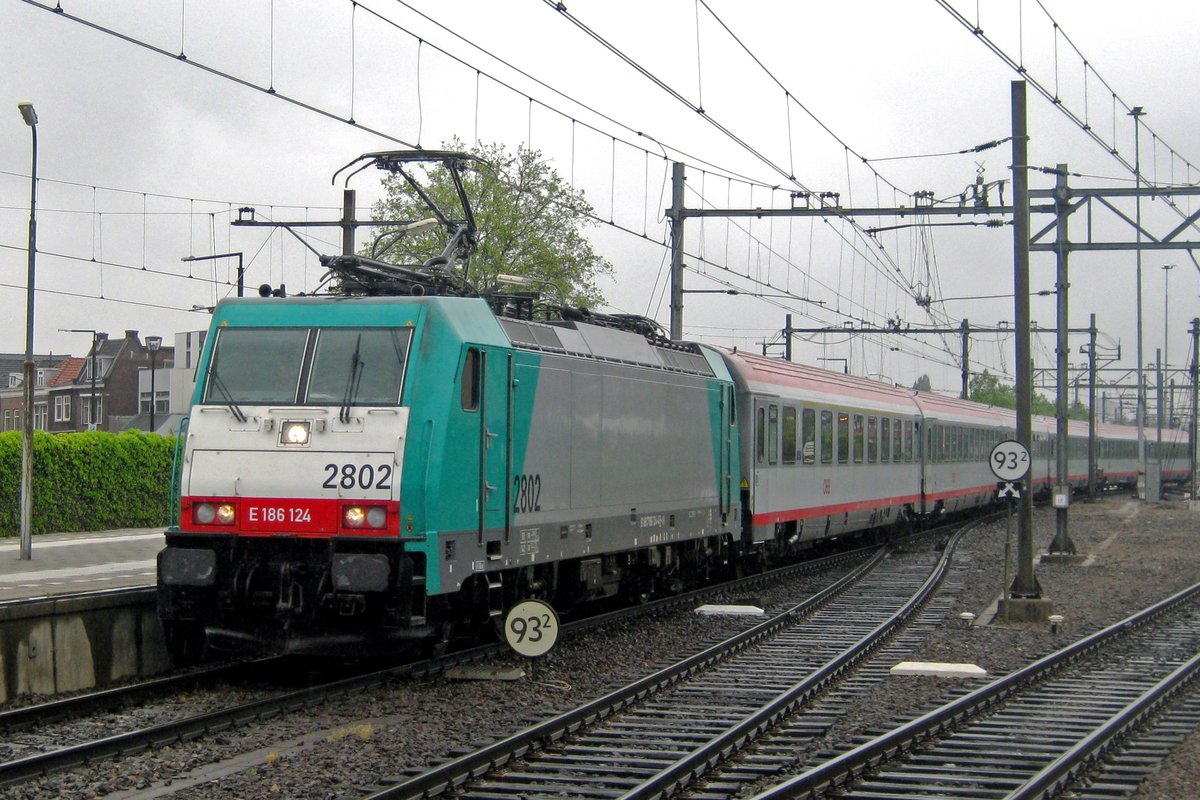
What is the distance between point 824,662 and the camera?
13.6 meters

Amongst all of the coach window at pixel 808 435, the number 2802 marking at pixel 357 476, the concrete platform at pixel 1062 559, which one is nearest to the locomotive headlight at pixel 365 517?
the number 2802 marking at pixel 357 476

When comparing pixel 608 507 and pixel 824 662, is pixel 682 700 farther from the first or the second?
pixel 608 507

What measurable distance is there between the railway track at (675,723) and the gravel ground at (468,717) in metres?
0.37

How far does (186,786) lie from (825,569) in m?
17.7

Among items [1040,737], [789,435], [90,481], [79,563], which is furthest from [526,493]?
[90,481]

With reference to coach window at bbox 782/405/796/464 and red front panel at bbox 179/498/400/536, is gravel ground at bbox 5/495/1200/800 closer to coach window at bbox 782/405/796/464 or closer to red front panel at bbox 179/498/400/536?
red front panel at bbox 179/498/400/536

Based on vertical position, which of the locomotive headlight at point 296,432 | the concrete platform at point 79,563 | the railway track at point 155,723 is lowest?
the railway track at point 155,723

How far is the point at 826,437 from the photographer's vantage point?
2512 centimetres

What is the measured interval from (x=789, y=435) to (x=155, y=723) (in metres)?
14.2

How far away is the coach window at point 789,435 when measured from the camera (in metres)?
22.7

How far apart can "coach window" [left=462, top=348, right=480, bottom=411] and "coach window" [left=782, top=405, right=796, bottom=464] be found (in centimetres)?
1136

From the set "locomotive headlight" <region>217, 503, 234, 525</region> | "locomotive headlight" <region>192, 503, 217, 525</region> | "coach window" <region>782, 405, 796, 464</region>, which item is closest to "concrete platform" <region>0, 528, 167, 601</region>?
"locomotive headlight" <region>192, 503, 217, 525</region>

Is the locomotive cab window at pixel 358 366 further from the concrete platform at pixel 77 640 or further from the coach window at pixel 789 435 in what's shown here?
the coach window at pixel 789 435

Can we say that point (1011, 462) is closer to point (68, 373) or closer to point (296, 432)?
point (296, 432)
